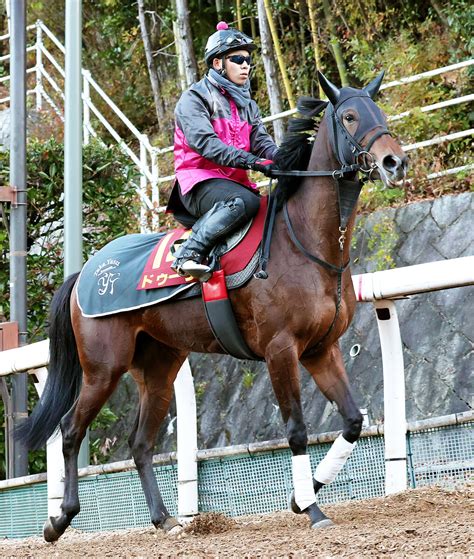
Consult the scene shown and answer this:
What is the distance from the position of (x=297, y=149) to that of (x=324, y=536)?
2328 millimetres

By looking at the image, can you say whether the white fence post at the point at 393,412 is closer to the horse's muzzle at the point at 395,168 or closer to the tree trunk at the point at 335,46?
the horse's muzzle at the point at 395,168

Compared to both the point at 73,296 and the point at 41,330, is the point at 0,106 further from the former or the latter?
the point at 73,296

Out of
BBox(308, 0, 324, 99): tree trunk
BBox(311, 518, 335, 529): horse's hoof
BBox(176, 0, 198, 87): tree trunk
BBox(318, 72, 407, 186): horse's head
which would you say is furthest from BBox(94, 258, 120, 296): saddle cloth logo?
BBox(176, 0, 198, 87): tree trunk

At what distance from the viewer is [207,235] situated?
20.8 ft

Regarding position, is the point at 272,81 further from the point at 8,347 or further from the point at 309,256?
the point at 309,256

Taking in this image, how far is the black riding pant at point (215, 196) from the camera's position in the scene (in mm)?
6438

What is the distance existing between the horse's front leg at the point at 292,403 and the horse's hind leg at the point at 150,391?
1.32m

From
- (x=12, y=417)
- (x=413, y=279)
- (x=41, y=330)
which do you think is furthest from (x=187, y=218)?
(x=41, y=330)

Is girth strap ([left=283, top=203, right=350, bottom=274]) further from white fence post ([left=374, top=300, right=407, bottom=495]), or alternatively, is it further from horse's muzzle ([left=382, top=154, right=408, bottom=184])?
horse's muzzle ([left=382, top=154, right=408, bottom=184])

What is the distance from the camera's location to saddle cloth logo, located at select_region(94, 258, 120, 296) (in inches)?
279

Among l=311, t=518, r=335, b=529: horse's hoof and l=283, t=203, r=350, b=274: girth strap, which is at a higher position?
l=283, t=203, r=350, b=274: girth strap

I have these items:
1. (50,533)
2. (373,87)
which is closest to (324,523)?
(50,533)

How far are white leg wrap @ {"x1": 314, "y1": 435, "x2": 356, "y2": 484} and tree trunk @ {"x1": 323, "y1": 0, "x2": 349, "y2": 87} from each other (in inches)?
357

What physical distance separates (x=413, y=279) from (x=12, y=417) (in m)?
4.52
